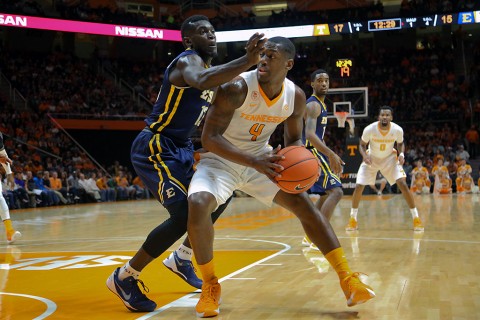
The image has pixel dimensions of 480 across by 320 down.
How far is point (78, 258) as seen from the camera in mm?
6641

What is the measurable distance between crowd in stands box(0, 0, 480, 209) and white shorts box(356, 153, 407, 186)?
10491mm

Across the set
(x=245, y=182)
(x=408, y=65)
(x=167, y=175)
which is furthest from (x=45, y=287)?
(x=408, y=65)

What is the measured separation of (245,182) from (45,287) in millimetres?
1941

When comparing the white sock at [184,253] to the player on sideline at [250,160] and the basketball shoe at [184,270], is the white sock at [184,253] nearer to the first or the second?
the basketball shoe at [184,270]

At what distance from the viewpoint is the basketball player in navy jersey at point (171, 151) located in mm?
4074

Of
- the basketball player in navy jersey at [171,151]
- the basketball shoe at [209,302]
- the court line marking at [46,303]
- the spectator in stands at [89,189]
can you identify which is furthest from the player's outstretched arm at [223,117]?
the spectator in stands at [89,189]

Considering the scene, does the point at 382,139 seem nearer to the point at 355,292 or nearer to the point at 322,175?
the point at 322,175

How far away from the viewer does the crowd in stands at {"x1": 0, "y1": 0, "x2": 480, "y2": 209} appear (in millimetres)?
20016

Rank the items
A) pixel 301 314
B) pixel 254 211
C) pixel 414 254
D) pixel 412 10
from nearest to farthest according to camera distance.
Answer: pixel 301 314
pixel 414 254
pixel 254 211
pixel 412 10

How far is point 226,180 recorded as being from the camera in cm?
411

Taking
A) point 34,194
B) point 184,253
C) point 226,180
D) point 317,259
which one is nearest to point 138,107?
point 34,194

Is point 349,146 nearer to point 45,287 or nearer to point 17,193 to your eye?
point 17,193

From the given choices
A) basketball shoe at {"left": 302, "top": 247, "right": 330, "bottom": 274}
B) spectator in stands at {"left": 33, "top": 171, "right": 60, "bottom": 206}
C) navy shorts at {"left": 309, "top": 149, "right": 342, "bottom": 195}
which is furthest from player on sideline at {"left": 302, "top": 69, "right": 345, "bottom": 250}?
spectator in stands at {"left": 33, "top": 171, "right": 60, "bottom": 206}

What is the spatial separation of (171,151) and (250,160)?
72cm
